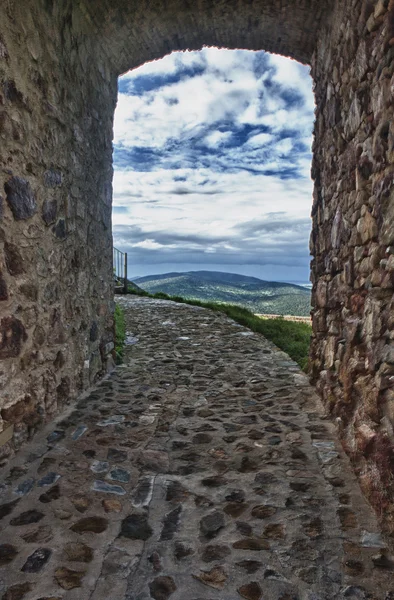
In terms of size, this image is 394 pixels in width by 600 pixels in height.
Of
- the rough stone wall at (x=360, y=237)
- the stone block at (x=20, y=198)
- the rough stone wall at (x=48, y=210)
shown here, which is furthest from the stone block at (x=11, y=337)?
the rough stone wall at (x=360, y=237)

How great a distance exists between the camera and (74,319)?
4371mm

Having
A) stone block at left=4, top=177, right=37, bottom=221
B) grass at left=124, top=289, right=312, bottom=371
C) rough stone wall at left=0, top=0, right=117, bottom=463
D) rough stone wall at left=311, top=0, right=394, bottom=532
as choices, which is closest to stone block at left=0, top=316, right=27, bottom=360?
rough stone wall at left=0, top=0, right=117, bottom=463

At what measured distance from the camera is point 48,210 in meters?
3.67

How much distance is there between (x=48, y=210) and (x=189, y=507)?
107 inches

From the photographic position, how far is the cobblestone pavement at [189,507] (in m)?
1.96

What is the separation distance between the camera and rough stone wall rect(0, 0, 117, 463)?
9.99 ft

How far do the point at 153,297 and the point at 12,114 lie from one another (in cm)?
1280

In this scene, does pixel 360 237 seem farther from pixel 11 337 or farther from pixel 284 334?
pixel 284 334

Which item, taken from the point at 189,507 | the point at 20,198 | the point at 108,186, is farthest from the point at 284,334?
the point at 20,198

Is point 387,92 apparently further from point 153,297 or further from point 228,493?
point 153,297

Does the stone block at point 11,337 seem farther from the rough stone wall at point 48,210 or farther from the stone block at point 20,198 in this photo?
the stone block at point 20,198

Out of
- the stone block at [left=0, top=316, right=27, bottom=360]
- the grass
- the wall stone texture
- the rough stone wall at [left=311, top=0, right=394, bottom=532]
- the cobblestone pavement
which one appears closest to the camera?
the cobblestone pavement

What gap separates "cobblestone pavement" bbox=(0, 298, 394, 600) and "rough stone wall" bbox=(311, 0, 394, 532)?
313 millimetres

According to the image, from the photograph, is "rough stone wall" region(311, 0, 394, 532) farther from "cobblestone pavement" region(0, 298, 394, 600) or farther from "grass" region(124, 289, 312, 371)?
"grass" region(124, 289, 312, 371)
